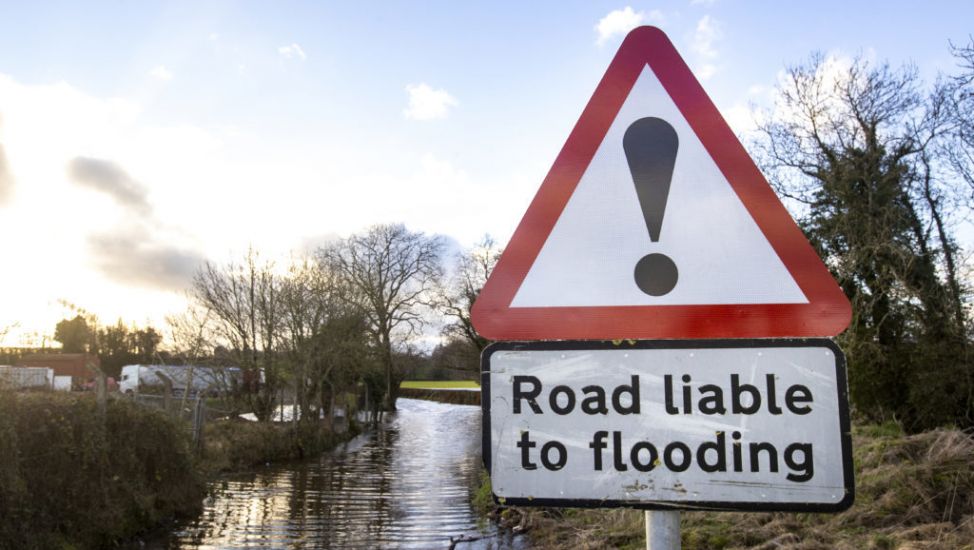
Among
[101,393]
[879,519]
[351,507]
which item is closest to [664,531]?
[879,519]

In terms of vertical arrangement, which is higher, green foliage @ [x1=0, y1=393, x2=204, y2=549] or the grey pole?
the grey pole

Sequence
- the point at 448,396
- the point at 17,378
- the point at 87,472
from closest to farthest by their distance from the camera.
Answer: the point at 17,378
the point at 87,472
the point at 448,396

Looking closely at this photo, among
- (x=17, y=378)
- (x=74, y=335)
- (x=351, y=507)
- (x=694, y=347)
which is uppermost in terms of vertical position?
(x=74, y=335)

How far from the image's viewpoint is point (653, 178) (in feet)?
4.77

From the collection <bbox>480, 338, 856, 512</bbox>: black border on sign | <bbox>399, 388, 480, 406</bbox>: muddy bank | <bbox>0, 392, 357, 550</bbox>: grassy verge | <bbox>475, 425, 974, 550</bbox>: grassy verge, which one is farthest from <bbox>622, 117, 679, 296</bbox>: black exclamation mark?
<bbox>399, 388, 480, 406</bbox>: muddy bank

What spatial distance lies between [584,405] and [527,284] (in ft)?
0.96

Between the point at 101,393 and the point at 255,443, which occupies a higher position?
the point at 101,393

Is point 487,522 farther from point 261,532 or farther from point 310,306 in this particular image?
point 310,306

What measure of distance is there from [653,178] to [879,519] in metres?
5.51

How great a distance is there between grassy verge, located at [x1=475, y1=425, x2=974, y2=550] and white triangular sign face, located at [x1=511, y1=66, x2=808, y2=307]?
3789mm

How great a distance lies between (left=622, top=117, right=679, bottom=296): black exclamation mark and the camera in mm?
1404

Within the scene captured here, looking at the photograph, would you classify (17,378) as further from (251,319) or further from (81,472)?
(251,319)

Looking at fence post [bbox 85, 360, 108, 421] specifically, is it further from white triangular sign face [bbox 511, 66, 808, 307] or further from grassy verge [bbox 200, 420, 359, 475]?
white triangular sign face [bbox 511, 66, 808, 307]

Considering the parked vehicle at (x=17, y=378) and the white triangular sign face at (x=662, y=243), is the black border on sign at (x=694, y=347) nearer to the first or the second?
the white triangular sign face at (x=662, y=243)
